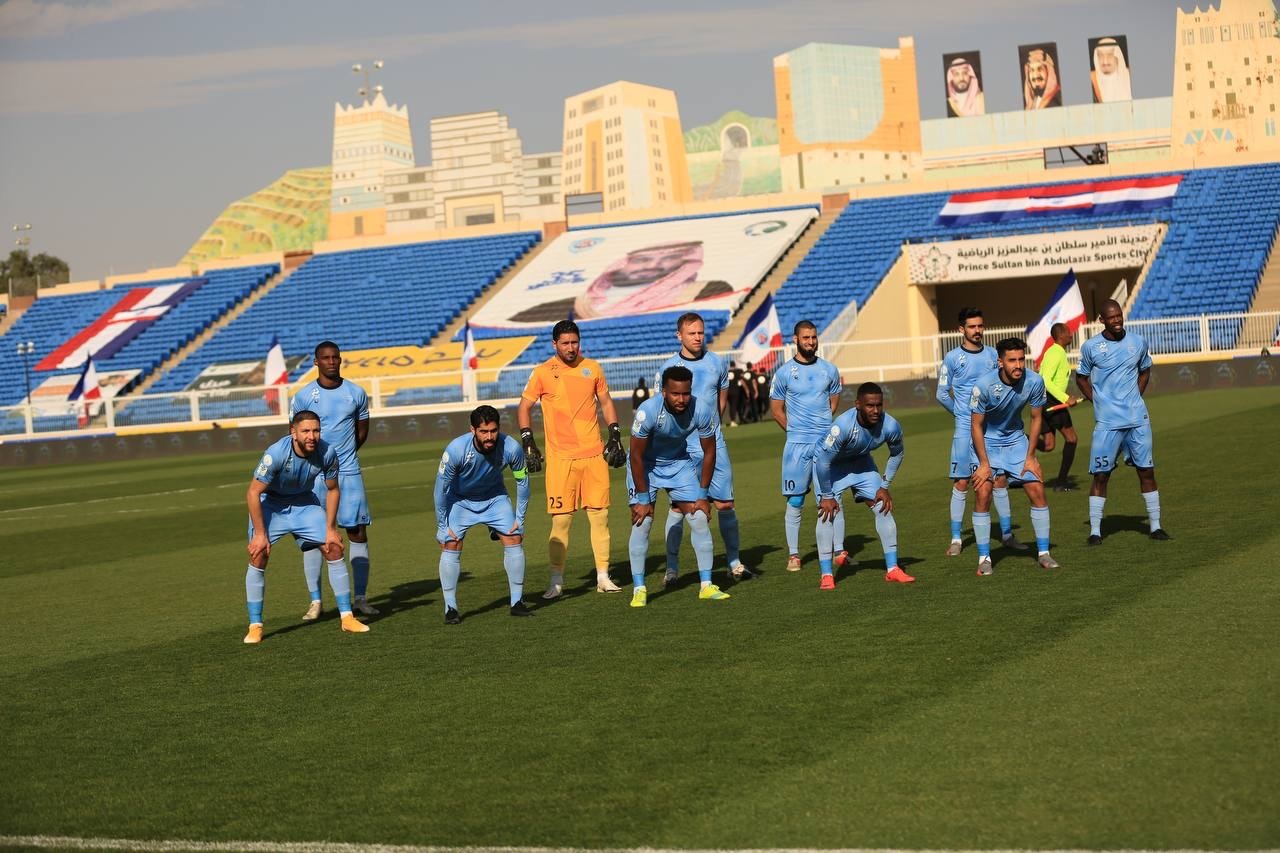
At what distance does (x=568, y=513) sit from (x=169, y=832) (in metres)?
5.72

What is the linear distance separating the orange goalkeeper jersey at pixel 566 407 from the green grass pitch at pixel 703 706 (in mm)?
1163

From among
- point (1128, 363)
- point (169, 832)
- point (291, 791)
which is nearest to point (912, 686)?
point (291, 791)

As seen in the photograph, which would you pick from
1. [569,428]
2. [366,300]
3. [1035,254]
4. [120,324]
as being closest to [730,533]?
[569,428]

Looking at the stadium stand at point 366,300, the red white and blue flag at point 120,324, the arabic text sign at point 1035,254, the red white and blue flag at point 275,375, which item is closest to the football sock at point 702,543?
the red white and blue flag at point 275,375

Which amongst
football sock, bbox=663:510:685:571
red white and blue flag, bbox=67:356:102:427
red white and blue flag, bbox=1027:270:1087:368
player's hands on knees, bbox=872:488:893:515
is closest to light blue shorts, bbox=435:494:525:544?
football sock, bbox=663:510:685:571

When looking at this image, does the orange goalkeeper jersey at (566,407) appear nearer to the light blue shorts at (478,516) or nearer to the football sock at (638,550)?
the football sock at (638,550)

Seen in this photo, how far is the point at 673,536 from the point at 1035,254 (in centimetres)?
3604

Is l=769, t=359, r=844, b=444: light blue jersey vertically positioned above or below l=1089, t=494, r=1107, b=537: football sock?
above

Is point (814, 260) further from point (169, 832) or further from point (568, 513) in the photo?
point (169, 832)

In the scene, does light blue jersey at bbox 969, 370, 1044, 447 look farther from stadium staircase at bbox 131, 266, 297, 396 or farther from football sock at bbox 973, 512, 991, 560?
stadium staircase at bbox 131, 266, 297, 396

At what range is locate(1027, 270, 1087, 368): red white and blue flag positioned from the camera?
17719 millimetres

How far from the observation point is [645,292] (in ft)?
165

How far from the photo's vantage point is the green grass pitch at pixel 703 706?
5879 mm

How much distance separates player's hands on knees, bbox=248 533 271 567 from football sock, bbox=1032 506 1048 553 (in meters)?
5.52
